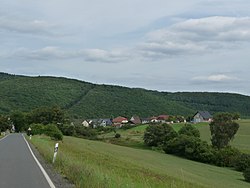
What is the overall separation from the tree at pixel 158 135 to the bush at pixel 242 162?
23.3 m

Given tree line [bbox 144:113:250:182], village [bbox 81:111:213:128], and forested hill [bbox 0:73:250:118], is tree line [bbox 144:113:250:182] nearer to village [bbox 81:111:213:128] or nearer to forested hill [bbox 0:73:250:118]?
village [bbox 81:111:213:128]

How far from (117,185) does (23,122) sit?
141 metres

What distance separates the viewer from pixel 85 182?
14008 millimetres

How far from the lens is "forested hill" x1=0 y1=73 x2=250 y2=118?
16475 cm

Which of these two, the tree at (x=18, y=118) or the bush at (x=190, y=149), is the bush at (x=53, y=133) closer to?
the bush at (x=190, y=149)

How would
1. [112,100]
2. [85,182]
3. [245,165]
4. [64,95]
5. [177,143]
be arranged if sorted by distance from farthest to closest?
[112,100] < [64,95] < [177,143] < [245,165] < [85,182]

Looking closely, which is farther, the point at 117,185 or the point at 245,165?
the point at 245,165

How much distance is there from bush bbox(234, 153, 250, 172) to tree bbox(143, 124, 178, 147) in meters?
23.3

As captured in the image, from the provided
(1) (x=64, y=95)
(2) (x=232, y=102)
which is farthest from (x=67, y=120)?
(2) (x=232, y=102)

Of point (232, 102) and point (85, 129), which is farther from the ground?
point (232, 102)

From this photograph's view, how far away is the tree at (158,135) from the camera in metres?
93.3

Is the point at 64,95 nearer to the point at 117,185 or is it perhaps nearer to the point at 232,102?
the point at 232,102

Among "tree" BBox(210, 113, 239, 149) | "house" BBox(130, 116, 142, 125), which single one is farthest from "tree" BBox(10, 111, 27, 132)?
"tree" BBox(210, 113, 239, 149)

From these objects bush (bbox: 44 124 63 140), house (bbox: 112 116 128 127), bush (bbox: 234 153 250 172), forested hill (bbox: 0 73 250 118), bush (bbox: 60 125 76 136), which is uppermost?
forested hill (bbox: 0 73 250 118)
